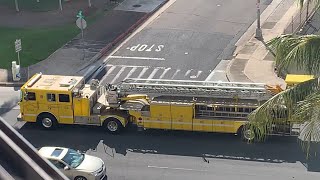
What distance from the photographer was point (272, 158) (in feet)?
81.6

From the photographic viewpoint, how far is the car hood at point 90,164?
2258 centimetres

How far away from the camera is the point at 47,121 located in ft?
91.6

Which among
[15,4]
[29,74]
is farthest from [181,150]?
[15,4]

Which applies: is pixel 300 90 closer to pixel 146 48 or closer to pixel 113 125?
pixel 113 125

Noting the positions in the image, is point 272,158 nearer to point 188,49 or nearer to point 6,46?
point 188,49

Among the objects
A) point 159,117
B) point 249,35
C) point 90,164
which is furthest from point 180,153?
point 249,35

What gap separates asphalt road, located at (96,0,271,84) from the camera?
3556 centimetres

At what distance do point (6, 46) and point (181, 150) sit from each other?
19.1m

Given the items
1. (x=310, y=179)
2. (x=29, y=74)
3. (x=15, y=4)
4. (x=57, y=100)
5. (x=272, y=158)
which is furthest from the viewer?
(x=15, y=4)

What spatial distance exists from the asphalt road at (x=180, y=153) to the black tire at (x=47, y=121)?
31cm

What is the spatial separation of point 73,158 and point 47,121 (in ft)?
17.9

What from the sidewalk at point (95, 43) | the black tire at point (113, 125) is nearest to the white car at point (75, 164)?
the black tire at point (113, 125)

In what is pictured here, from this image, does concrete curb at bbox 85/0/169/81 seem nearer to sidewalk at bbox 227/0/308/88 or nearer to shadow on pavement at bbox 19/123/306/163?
shadow on pavement at bbox 19/123/306/163

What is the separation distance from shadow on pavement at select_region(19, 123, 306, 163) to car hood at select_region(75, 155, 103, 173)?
2.66 m
